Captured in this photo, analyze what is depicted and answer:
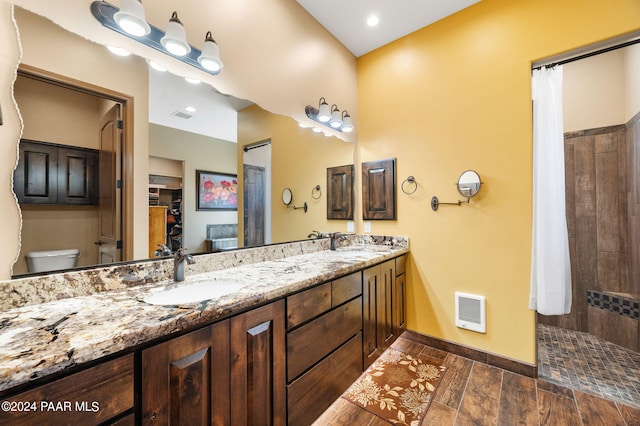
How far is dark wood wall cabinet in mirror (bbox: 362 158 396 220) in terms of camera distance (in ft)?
8.47

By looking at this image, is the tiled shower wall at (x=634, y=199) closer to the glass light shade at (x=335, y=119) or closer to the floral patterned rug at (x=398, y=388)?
the floral patterned rug at (x=398, y=388)

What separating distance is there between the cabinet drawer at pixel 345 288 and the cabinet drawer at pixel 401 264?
2.23 feet

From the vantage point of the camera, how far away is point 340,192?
2633 mm

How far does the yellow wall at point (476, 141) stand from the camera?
1.91m

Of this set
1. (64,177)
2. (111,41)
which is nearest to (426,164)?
(111,41)

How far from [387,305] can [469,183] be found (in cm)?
121

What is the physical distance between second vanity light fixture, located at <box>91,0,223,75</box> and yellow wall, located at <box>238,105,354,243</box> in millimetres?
405

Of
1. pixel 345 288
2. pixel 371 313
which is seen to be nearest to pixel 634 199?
pixel 371 313

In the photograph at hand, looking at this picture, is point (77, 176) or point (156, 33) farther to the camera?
point (156, 33)

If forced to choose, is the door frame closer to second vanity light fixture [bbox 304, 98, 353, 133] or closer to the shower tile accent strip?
second vanity light fixture [bbox 304, 98, 353, 133]

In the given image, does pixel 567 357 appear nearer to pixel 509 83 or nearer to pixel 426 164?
pixel 426 164

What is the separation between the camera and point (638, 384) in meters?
1.77

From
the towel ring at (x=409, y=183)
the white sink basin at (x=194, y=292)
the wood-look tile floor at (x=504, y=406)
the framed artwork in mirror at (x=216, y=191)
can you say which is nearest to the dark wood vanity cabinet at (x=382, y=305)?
the wood-look tile floor at (x=504, y=406)

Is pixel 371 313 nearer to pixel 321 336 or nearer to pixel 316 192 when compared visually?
pixel 321 336
